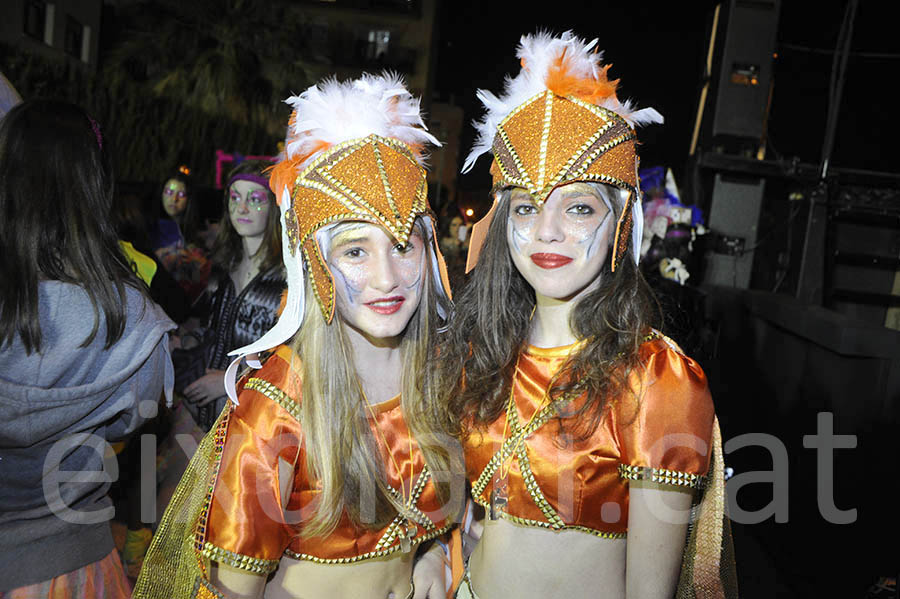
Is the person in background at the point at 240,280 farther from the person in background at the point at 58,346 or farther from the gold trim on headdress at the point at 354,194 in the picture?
the gold trim on headdress at the point at 354,194

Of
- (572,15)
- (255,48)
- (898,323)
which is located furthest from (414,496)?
(255,48)

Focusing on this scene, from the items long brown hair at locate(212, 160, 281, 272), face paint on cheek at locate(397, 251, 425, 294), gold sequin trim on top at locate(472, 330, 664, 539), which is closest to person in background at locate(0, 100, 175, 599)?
face paint on cheek at locate(397, 251, 425, 294)

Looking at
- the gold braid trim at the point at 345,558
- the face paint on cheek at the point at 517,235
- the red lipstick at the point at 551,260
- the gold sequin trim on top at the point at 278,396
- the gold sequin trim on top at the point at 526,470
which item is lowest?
the gold braid trim at the point at 345,558

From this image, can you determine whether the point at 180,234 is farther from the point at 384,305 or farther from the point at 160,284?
the point at 384,305

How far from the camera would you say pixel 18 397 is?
1.79 meters

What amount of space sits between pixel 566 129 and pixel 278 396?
99cm

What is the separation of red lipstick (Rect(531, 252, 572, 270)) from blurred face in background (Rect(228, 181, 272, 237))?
2.30 m

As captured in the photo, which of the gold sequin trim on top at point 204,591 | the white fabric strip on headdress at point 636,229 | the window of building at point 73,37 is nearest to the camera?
the gold sequin trim on top at point 204,591

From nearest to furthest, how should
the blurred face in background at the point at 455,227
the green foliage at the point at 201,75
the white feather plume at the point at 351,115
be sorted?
the white feather plume at the point at 351,115, the blurred face in background at the point at 455,227, the green foliage at the point at 201,75

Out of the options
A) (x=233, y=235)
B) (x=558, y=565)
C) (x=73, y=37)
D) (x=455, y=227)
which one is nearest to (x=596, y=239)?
(x=558, y=565)

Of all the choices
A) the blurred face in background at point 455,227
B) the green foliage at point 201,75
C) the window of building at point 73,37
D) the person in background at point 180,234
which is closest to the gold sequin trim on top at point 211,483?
the person in background at point 180,234

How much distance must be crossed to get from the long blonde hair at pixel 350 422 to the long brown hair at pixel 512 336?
0.08m

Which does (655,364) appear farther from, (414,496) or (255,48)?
(255,48)

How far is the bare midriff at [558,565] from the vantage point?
1.75m
